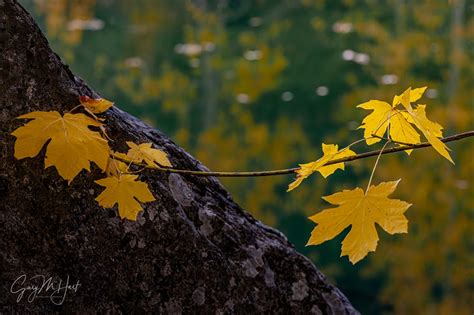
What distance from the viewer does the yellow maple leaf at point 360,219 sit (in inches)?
22.4

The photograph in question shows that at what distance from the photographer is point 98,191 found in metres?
0.74

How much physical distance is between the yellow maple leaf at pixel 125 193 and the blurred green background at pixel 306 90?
13.3 feet

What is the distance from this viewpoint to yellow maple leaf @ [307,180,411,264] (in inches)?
22.4

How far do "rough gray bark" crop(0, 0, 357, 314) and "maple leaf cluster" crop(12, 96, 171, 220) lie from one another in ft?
0.27

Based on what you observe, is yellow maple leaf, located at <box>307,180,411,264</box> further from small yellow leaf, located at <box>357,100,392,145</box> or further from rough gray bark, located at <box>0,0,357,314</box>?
rough gray bark, located at <box>0,0,357,314</box>

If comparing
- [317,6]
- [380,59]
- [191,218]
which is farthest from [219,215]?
[317,6]

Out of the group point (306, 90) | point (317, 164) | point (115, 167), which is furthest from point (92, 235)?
point (306, 90)

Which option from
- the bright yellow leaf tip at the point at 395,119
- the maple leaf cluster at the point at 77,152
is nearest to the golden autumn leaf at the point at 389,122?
the bright yellow leaf tip at the point at 395,119

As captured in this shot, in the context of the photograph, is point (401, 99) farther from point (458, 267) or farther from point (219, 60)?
point (219, 60)

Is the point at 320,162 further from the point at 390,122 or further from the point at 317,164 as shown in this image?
the point at 390,122

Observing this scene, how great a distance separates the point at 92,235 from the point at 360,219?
280mm

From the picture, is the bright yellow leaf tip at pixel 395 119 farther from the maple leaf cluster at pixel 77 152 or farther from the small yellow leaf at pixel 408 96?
the maple leaf cluster at pixel 77 152

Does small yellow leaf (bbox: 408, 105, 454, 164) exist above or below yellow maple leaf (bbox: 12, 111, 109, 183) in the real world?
below

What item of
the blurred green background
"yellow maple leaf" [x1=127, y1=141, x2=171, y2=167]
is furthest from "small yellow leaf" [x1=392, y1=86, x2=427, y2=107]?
the blurred green background
